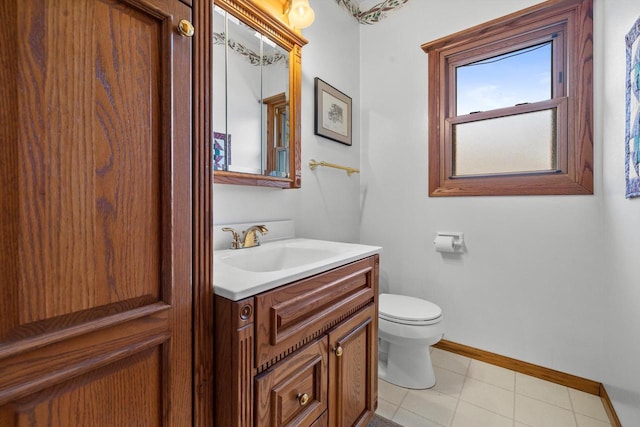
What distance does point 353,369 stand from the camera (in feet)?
3.76

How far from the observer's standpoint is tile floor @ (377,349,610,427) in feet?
4.55

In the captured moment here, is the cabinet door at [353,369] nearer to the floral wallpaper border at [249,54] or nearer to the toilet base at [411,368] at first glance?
the toilet base at [411,368]

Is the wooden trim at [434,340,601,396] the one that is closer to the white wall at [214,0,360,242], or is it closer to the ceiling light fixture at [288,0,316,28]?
the white wall at [214,0,360,242]

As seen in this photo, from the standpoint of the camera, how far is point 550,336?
1.71m

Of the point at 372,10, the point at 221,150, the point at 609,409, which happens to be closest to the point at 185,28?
the point at 221,150

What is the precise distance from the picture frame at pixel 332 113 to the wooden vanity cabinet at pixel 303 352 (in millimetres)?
1053

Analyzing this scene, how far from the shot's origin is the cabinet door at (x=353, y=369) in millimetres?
1035

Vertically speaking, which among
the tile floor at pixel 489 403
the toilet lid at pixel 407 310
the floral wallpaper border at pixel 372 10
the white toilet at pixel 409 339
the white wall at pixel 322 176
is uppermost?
the floral wallpaper border at pixel 372 10

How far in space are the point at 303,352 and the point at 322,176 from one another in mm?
1260

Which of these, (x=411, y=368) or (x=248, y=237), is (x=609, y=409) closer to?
(x=411, y=368)

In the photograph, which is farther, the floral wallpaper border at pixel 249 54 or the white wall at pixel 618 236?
the floral wallpaper border at pixel 249 54

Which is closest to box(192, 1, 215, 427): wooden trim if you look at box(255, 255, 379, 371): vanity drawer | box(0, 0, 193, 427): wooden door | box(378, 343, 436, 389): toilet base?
box(0, 0, 193, 427): wooden door

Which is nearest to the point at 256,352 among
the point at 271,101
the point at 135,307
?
the point at 135,307

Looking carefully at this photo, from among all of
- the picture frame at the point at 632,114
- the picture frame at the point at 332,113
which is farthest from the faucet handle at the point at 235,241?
the picture frame at the point at 632,114
